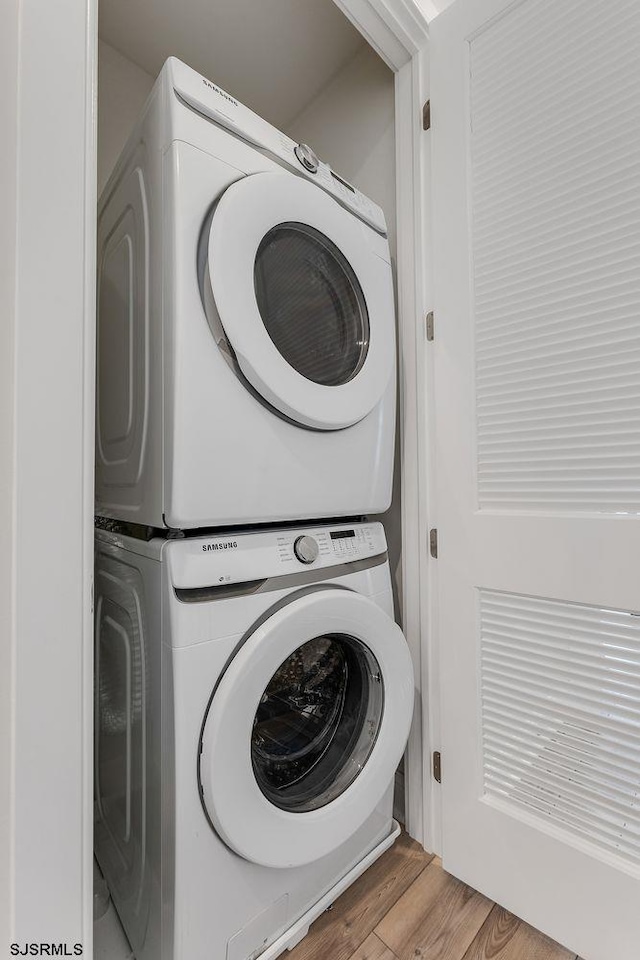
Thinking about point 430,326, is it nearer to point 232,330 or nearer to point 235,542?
point 232,330

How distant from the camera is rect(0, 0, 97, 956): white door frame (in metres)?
0.62

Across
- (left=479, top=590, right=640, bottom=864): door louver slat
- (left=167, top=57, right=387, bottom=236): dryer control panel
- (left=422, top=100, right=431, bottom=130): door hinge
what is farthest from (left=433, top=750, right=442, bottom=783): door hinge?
(left=422, top=100, right=431, bottom=130): door hinge

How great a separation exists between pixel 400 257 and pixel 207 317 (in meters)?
0.77

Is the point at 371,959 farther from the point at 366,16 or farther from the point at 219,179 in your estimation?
the point at 366,16

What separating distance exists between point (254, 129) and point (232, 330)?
1.61ft

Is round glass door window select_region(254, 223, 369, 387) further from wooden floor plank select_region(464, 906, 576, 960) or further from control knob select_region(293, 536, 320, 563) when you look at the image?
wooden floor plank select_region(464, 906, 576, 960)

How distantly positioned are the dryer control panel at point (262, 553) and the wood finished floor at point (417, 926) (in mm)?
806

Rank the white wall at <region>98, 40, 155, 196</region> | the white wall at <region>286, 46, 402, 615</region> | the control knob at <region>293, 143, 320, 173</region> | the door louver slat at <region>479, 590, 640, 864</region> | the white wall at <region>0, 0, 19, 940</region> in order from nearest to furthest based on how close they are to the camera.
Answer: the white wall at <region>0, 0, 19, 940</region>
the door louver slat at <region>479, 590, 640, 864</region>
the control knob at <region>293, 143, 320, 173</region>
the white wall at <region>286, 46, 402, 615</region>
the white wall at <region>98, 40, 155, 196</region>

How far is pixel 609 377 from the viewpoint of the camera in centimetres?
99

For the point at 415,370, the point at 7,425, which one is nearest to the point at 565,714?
the point at 415,370

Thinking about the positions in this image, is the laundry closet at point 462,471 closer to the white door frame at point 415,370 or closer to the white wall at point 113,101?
the white door frame at point 415,370

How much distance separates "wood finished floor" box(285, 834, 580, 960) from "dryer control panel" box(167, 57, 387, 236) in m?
1.69

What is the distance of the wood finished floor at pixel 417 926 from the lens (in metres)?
1.02

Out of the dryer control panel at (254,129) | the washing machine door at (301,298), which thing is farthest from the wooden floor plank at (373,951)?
the dryer control panel at (254,129)
